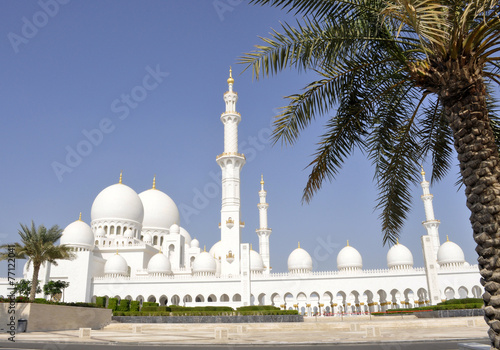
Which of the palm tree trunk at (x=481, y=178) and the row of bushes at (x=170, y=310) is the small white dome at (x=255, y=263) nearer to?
the row of bushes at (x=170, y=310)

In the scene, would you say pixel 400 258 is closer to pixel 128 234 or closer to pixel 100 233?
pixel 128 234

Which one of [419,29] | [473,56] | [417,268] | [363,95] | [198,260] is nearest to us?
[419,29]

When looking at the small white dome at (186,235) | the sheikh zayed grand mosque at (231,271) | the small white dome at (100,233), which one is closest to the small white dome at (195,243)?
the small white dome at (186,235)

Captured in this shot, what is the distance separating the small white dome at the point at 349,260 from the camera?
3684cm

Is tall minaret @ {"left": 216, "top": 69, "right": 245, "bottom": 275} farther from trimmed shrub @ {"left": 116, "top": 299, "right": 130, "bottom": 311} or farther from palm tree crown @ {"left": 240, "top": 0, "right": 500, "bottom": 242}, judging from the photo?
palm tree crown @ {"left": 240, "top": 0, "right": 500, "bottom": 242}

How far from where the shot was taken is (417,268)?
3403 cm

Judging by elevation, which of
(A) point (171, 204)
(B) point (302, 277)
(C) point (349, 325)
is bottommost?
(C) point (349, 325)

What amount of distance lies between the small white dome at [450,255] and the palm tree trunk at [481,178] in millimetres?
33781

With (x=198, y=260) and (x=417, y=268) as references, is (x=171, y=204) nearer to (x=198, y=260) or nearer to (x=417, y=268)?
(x=198, y=260)

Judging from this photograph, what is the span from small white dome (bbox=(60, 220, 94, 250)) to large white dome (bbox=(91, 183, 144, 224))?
312 centimetres

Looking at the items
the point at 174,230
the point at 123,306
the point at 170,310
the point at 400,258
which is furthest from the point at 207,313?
the point at 174,230

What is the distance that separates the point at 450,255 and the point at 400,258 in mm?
4201

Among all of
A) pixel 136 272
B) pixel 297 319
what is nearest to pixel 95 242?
pixel 136 272

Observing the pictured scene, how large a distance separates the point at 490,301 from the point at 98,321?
73.1 ft
